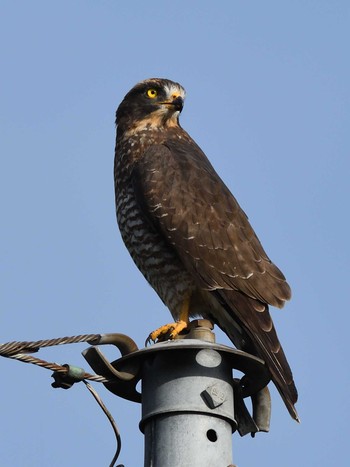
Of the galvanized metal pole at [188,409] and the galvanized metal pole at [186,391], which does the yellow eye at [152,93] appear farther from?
the galvanized metal pole at [188,409]

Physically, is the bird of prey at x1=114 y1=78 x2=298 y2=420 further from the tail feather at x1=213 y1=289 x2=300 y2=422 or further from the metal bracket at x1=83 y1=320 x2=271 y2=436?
the metal bracket at x1=83 y1=320 x2=271 y2=436

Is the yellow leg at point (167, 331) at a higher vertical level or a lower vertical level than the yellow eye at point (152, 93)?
lower

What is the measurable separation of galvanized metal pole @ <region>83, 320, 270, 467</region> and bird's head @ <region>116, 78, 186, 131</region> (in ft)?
11.8

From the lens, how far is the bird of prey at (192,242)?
6.13 metres

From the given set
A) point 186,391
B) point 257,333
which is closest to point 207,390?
point 186,391

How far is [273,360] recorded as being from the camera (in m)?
5.35

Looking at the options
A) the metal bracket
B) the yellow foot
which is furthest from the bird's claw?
the metal bracket

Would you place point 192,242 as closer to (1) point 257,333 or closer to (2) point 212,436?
(1) point 257,333

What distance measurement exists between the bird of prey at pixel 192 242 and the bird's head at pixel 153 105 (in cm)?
25

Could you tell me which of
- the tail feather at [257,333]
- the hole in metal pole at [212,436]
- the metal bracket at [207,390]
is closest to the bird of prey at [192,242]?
the tail feather at [257,333]

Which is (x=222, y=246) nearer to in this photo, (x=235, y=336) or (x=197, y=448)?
(x=235, y=336)

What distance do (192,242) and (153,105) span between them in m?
1.73

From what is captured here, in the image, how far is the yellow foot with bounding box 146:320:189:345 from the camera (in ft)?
19.1

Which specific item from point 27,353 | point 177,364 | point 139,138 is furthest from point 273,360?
point 139,138
